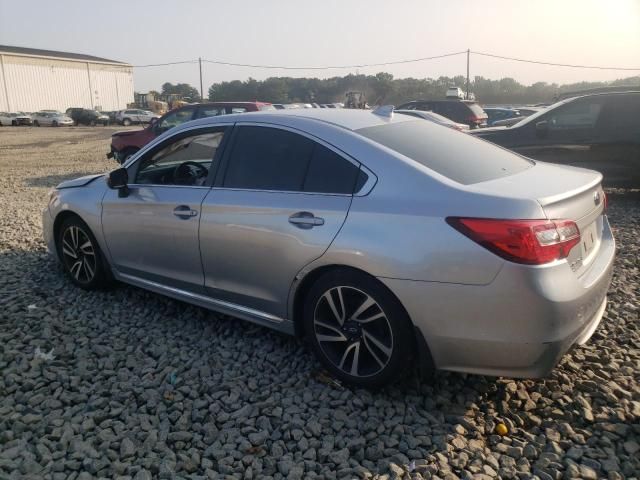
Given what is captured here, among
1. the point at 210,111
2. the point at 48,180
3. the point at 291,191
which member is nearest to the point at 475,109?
the point at 210,111

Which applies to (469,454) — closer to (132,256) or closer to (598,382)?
(598,382)

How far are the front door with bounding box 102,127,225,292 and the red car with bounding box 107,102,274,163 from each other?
6995mm

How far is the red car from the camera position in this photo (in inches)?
454

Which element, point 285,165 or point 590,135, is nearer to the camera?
point 285,165

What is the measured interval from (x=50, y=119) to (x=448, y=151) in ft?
155

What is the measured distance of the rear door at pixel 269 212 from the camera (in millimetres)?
3188

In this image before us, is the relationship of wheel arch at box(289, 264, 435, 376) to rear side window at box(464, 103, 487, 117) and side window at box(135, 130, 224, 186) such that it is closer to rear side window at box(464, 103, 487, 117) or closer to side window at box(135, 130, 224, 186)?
side window at box(135, 130, 224, 186)

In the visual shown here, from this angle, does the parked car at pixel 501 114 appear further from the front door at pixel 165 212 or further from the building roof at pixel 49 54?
the building roof at pixel 49 54

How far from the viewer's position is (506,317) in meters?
2.64

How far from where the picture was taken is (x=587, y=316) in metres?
2.88

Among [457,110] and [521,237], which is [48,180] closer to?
[521,237]

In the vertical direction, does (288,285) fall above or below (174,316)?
above

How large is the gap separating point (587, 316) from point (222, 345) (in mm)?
2331

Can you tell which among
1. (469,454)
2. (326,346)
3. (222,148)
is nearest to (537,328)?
(469,454)
